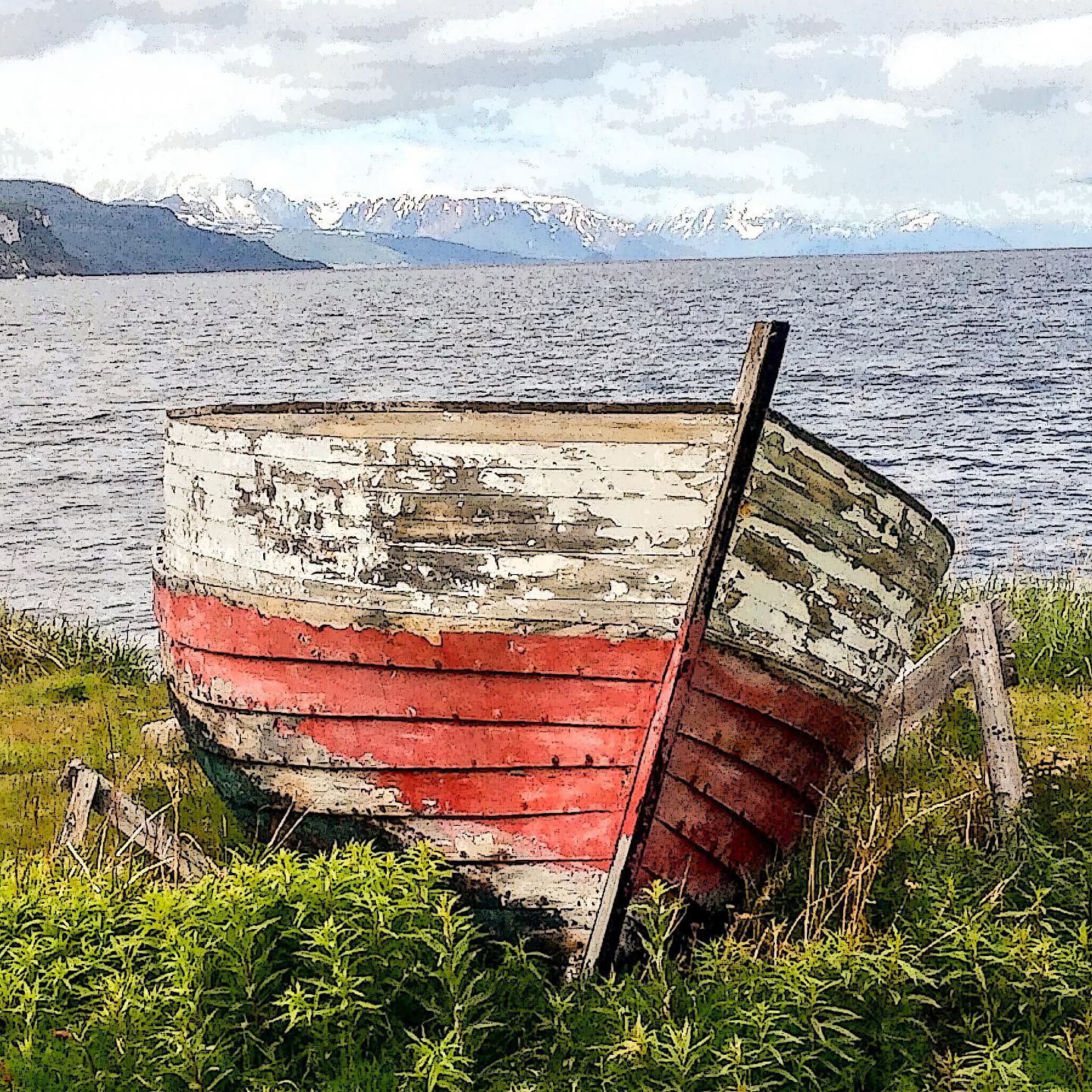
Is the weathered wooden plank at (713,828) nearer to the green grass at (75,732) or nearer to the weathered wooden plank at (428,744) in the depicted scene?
the weathered wooden plank at (428,744)

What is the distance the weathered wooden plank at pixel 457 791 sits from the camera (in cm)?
479

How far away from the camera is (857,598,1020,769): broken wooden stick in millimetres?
6062

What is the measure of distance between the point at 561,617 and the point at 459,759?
0.70 meters

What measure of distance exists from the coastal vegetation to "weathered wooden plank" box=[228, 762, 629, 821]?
0.23 m

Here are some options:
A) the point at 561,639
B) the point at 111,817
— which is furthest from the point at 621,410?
the point at 111,817

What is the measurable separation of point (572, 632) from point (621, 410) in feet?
2.74

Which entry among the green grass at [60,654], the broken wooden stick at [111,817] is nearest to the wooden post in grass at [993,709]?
the broken wooden stick at [111,817]

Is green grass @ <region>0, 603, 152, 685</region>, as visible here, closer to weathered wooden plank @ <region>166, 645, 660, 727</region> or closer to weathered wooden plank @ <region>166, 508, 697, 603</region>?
weathered wooden plank @ <region>166, 645, 660, 727</region>

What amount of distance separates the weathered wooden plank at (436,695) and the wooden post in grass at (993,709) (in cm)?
204

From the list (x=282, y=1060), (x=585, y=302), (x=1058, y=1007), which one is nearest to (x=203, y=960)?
(x=282, y=1060)

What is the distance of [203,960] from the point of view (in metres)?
4.29

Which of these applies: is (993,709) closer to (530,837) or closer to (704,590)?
(704,590)

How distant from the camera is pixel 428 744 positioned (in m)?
4.96

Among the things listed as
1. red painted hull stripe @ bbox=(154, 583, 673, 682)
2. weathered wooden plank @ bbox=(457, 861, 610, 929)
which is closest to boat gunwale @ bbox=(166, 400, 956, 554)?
red painted hull stripe @ bbox=(154, 583, 673, 682)
